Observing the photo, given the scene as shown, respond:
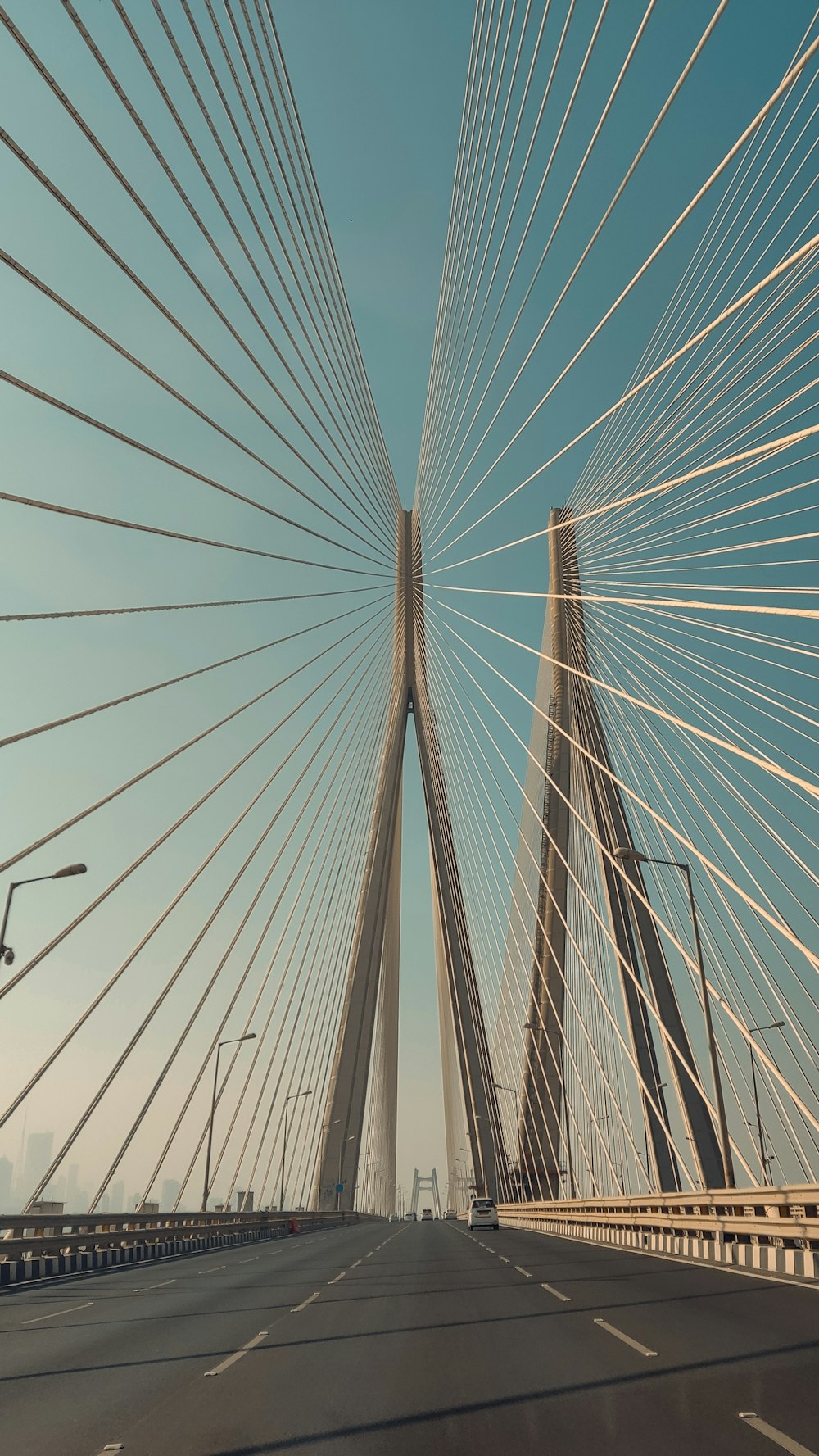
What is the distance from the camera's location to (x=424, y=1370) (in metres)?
7.49

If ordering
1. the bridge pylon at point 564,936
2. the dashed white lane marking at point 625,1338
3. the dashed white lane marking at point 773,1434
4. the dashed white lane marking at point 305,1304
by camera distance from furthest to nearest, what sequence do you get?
the bridge pylon at point 564,936 → the dashed white lane marking at point 305,1304 → the dashed white lane marking at point 625,1338 → the dashed white lane marking at point 773,1434

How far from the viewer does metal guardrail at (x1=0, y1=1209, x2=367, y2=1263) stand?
18062 millimetres

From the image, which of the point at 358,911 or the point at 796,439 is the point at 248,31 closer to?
the point at 796,439

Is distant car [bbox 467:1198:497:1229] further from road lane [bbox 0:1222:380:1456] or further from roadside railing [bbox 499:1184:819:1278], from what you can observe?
road lane [bbox 0:1222:380:1456]

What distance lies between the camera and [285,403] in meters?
20.0

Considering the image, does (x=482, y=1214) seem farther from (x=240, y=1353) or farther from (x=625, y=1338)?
(x=240, y=1353)

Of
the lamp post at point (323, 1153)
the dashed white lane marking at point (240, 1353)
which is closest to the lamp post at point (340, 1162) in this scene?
the lamp post at point (323, 1153)

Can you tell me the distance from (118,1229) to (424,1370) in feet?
81.8

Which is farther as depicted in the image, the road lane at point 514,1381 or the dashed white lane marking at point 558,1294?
the dashed white lane marking at point 558,1294

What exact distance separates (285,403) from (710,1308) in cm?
1530

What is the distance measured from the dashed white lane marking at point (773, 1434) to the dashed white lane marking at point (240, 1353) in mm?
3583

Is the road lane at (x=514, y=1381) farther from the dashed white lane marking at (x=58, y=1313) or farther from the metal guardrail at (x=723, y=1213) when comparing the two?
the metal guardrail at (x=723, y=1213)

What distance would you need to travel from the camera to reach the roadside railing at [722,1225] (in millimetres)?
14797

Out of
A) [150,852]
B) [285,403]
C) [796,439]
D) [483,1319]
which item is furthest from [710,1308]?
[285,403]
